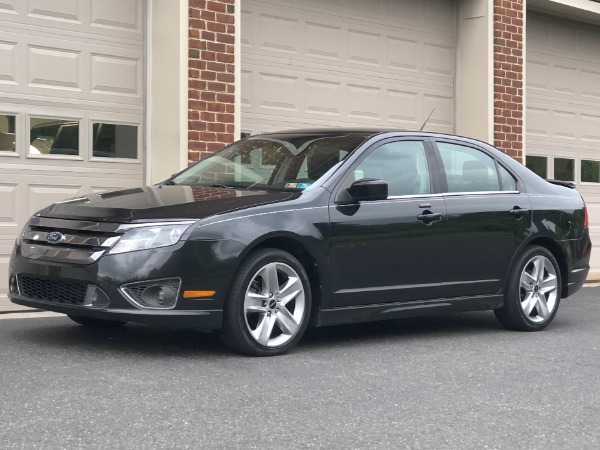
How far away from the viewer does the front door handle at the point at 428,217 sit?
8.07m

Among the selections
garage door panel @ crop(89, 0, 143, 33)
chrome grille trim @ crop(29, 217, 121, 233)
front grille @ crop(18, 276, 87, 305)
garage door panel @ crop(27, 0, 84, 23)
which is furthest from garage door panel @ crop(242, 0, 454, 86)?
front grille @ crop(18, 276, 87, 305)

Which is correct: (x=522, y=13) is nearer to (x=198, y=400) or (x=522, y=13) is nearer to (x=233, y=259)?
(x=233, y=259)

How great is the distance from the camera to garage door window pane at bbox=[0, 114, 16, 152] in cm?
1020

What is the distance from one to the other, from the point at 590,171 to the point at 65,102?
8601 mm

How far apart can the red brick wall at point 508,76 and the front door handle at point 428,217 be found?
629 centimetres

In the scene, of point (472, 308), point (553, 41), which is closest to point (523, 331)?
point (472, 308)

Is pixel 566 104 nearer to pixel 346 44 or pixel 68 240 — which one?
pixel 346 44

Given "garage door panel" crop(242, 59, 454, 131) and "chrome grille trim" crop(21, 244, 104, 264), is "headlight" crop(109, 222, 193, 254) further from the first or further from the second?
"garage door panel" crop(242, 59, 454, 131)

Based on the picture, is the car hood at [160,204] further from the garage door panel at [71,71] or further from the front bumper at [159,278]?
the garage door panel at [71,71]

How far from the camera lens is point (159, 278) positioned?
6734mm

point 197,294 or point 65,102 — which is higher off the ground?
point 65,102

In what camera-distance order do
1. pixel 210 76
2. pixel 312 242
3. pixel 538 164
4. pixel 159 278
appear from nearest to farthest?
pixel 159 278
pixel 312 242
pixel 210 76
pixel 538 164

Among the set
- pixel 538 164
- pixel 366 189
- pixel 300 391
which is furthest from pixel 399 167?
pixel 538 164

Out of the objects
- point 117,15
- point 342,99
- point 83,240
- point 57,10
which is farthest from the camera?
point 342,99
